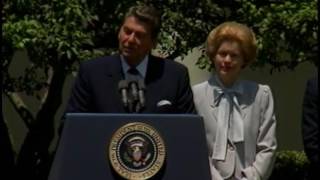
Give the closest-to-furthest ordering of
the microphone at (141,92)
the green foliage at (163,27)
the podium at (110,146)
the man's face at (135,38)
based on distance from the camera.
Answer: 1. the podium at (110,146)
2. the microphone at (141,92)
3. the man's face at (135,38)
4. the green foliage at (163,27)

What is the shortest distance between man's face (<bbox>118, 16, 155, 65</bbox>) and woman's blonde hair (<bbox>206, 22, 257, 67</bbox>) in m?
0.38

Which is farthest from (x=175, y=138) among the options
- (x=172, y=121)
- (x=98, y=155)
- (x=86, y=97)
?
(x=86, y=97)

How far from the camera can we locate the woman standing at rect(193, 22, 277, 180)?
173 inches

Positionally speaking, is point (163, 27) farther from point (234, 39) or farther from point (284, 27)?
point (234, 39)

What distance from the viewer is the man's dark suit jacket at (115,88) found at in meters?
4.12

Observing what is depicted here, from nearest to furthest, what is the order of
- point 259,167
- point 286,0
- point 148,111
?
point 148,111, point 259,167, point 286,0

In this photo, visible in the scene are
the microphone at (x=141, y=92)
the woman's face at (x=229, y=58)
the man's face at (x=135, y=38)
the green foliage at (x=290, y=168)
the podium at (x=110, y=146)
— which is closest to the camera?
the podium at (x=110, y=146)

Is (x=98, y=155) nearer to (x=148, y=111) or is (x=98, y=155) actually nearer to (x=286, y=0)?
(x=148, y=111)

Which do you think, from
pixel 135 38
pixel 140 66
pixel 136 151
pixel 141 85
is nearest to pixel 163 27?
pixel 140 66

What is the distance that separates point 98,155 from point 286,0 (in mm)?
4482

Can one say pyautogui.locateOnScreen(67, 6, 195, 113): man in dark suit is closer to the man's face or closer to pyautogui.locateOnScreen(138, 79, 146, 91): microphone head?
the man's face

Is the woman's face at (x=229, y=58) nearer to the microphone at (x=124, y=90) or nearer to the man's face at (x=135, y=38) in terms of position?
the man's face at (x=135, y=38)

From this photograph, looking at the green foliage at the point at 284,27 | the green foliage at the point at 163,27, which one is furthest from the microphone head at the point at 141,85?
the green foliage at the point at 284,27

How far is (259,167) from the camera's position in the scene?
4.43m
